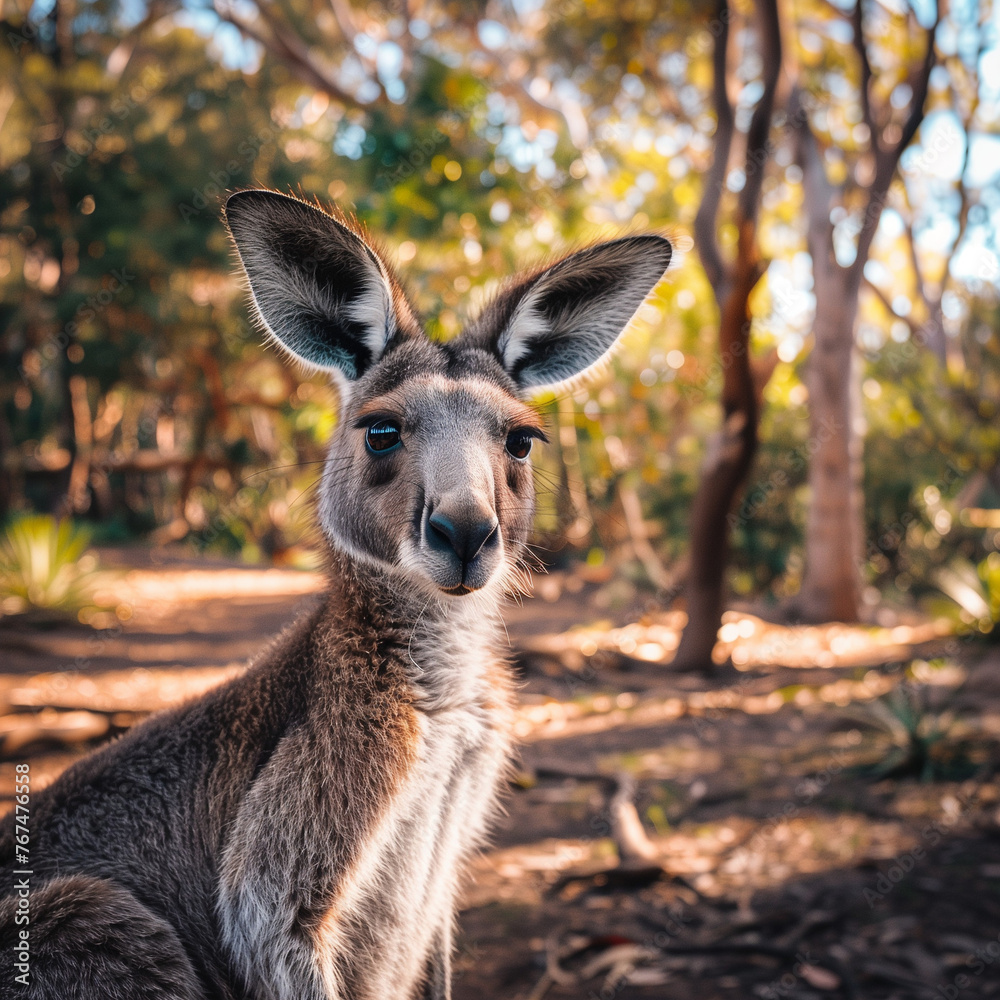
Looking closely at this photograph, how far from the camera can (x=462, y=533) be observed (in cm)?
171

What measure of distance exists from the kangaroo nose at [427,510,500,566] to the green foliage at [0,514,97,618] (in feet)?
29.1

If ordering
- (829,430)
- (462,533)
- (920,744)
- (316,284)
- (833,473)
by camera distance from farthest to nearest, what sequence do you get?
(833,473) < (829,430) < (920,744) < (316,284) < (462,533)

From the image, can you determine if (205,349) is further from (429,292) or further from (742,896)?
(742,896)

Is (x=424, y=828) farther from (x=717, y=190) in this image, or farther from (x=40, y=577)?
(x=40, y=577)

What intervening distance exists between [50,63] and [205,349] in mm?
5889

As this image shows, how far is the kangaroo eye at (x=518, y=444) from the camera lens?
6.85 feet

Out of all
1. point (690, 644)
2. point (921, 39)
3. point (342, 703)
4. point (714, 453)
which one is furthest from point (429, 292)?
point (921, 39)

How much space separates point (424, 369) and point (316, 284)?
1.17 ft

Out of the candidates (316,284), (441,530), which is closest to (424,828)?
(441,530)

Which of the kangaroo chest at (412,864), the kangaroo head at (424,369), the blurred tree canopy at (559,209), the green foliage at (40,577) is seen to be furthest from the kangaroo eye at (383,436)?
the green foliage at (40,577)

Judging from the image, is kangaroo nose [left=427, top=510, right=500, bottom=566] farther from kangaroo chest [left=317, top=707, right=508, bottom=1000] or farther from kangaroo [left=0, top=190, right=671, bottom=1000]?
kangaroo chest [left=317, top=707, right=508, bottom=1000]

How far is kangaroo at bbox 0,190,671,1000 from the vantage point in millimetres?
1729

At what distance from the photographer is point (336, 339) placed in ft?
7.37

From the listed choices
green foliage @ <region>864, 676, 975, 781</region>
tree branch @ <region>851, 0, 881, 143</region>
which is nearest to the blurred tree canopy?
tree branch @ <region>851, 0, 881, 143</region>
